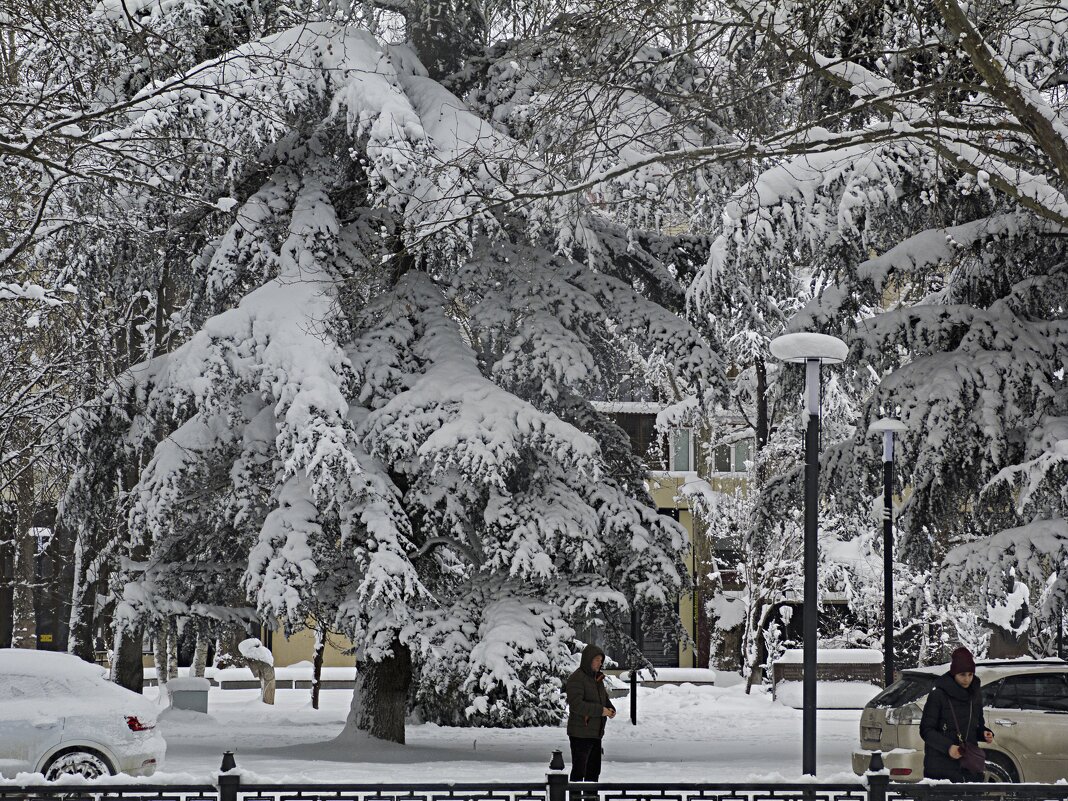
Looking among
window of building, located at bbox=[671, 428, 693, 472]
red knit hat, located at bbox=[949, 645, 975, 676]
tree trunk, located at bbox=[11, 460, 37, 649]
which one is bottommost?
red knit hat, located at bbox=[949, 645, 975, 676]

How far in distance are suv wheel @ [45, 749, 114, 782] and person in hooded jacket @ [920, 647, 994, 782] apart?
750 cm

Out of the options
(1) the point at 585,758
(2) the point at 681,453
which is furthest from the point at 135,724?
(2) the point at 681,453

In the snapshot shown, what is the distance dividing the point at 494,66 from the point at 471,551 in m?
6.64

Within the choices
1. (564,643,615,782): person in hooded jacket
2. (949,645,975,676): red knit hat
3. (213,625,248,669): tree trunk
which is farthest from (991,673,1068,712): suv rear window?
(213,625,248,669): tree trunk

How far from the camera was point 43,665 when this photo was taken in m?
13.4

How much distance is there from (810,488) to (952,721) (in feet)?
9.08

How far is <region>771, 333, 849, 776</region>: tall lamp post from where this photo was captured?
464 inches

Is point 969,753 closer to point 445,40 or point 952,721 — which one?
point 952,721

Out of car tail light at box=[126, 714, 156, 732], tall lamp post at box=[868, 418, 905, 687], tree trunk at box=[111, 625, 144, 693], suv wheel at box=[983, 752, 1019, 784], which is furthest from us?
tree trunk at box=[111, 625, 144, 693]

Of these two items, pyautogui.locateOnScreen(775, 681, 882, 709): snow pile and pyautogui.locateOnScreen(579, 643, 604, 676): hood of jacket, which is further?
pyautogui.locateOnScreen(775, 681, 882, 709): snow pile

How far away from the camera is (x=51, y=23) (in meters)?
13.6

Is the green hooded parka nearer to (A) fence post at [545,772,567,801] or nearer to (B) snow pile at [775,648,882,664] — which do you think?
(A) fence post at [545,772,567,801]

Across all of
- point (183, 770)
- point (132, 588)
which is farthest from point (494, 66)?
point (183, 770)

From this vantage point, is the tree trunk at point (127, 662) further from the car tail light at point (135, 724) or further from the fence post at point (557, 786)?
the fence post at point (557, 786)
